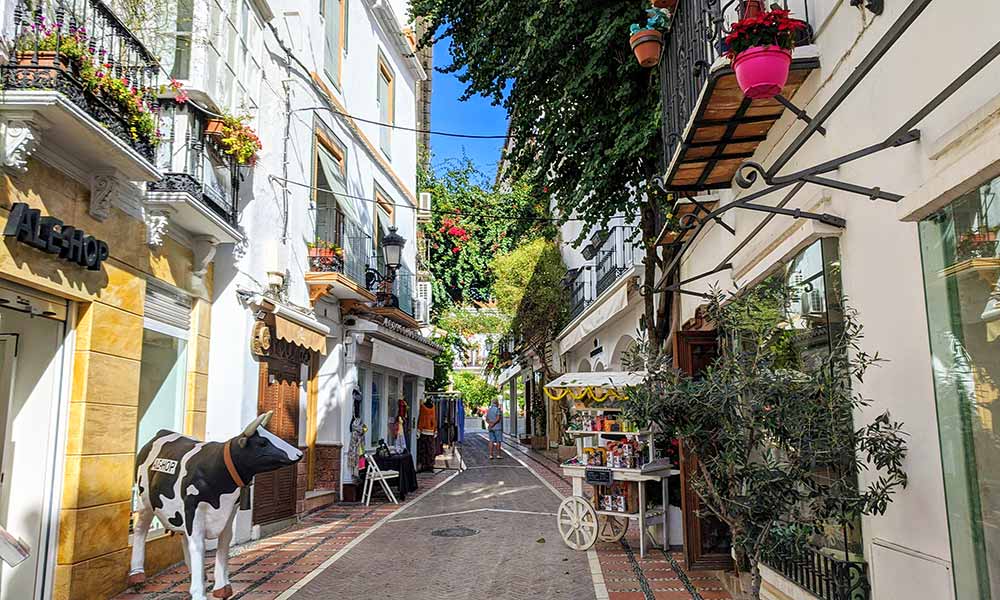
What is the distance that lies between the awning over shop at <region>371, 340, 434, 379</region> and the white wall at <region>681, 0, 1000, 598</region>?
36.1ft

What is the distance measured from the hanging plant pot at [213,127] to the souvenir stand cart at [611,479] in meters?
5.39

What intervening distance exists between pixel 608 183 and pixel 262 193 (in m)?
4.64

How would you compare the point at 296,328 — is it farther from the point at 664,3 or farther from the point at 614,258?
the point at 614,258

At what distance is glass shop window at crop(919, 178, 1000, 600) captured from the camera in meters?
3.18

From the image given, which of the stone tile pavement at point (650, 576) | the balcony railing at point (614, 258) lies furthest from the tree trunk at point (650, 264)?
the balcony railing at point (614, 258)

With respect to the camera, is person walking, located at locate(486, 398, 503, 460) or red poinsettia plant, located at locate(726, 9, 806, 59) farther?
person walking, located at locate(486, 398, 503, 460)

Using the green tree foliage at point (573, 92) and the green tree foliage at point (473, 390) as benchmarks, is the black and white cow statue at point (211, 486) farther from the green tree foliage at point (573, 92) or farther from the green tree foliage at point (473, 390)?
the green tree foliage at point (473, 390)

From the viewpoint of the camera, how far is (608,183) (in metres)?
9.48

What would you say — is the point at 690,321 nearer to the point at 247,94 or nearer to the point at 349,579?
the point at 349,579

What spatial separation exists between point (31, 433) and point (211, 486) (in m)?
1.64

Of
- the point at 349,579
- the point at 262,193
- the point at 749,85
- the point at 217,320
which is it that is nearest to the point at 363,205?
the point at 262,193

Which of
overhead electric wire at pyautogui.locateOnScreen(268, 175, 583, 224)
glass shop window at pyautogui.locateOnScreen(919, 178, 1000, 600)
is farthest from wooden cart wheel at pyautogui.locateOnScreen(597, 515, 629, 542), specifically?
glass shop window at pyautogui.locateOnScreen(919, 178, 1000, 600)

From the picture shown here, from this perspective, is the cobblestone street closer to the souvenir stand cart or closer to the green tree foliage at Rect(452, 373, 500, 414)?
the souvenir stand cart

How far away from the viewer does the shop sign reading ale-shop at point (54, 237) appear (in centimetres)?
536
